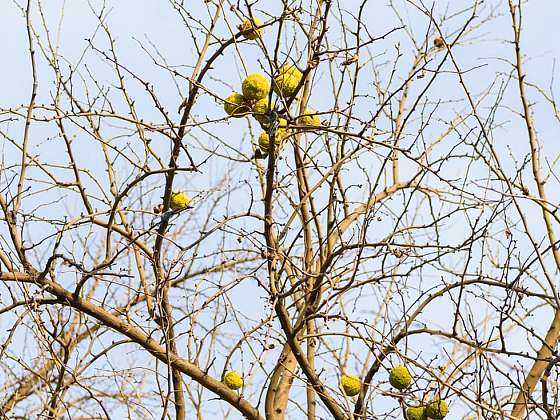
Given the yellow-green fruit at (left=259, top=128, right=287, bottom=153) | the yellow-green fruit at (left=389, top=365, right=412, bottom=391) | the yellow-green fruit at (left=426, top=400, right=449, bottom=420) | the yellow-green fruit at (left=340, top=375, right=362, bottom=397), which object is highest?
the yellow-green fruit at (left=259, top=128, right=287, bottom=153)

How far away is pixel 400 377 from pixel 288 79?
1346 millimetres

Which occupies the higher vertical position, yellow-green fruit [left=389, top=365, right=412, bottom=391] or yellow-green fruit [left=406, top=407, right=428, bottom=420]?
yellow-green fruit [left=389, top=365, right=412, bottom=391]

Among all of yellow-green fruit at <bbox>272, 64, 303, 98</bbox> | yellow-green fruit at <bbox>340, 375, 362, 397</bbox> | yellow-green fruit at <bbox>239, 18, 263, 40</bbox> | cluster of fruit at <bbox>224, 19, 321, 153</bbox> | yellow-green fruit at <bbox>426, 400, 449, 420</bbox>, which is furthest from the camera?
yellow-green fruit at <bbox>340, 375, 362, 397</bbox>

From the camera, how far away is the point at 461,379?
350cm

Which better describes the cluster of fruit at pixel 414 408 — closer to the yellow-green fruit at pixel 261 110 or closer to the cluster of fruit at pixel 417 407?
the cluster of fruit at pixel 417 407

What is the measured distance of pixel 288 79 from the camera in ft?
10.3

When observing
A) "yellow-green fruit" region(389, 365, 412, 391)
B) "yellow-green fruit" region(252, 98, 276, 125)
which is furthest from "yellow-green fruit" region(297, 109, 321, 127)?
"yellow-green fruit" region(389, 365, 412, 391)

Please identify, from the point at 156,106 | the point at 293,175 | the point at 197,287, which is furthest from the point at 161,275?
the point at 293,175

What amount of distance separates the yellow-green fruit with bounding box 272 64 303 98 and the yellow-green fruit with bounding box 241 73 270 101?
0.18ft

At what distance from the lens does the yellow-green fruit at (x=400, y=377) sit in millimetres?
3537

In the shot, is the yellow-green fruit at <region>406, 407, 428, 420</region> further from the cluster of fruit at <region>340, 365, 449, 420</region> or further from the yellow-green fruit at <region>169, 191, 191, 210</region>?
the yellow-green fruit at <region>169, 191, 191, 210</region>

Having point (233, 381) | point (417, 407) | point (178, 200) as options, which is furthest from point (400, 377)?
point (178, 200)

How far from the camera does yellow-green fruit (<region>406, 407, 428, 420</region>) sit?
3.56 m

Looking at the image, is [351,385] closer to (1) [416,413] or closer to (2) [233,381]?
(1) [416,413]
